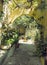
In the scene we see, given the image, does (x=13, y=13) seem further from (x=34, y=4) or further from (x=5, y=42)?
(x=5, y=42)

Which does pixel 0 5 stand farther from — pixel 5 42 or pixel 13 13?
pixel 5 42

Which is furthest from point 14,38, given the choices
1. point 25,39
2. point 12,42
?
point 25,39

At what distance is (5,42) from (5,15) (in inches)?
188

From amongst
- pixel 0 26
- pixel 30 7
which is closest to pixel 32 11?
pixel 30 7

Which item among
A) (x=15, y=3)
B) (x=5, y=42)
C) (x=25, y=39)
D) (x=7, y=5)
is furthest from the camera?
(x=25, y=39)

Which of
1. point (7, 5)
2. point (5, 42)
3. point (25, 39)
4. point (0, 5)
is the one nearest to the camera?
point (0, 5)

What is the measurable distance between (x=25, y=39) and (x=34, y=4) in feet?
42.6

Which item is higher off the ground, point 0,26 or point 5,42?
point 0,26

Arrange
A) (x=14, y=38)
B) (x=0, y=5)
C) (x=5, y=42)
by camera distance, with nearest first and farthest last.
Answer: (x=0, y=5) < (x=5, y=42) < (x=14, y=38)

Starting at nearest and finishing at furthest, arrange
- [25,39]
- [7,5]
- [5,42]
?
[7,5] → [5,42] → [25,39]

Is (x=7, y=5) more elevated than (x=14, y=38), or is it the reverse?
(x=7, y=5)

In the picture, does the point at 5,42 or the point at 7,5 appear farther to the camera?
the point at 5,42

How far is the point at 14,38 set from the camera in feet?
53.8

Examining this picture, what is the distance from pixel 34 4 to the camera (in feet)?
30.5
